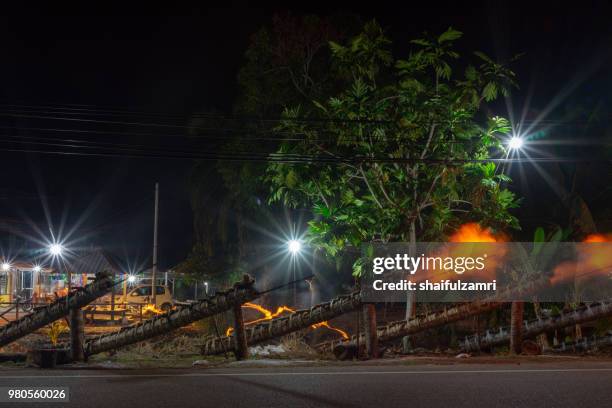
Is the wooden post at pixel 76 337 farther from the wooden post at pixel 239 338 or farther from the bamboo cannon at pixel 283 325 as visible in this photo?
the wooden post at pixel 239 338

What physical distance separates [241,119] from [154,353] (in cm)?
960

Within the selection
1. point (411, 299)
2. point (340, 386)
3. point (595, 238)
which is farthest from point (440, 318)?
point (595, 238)

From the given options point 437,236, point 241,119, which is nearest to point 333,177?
point 437,236

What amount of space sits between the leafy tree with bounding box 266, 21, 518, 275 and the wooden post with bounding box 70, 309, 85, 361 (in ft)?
20.1

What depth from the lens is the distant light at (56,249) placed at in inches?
1334

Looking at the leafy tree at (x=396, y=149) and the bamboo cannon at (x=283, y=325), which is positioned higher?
the leafy tree at (x=396, y=149)

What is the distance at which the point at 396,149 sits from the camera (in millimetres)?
17219

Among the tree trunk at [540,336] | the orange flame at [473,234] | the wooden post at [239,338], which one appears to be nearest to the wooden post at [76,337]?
the wooden post at [239,338]

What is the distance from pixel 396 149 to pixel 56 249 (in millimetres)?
23519

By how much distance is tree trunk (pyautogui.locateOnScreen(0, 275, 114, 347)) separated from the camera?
14.7m

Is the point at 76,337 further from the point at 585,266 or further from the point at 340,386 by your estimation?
the point at 585,266

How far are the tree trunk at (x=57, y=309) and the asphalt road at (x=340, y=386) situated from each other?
2.54 metres

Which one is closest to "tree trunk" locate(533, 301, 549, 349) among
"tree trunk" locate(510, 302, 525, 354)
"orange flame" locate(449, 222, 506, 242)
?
"tree trunk" locate(510, 302, 525, 354)

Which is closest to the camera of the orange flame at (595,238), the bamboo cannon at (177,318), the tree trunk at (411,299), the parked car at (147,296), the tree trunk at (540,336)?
the bamboo cannon at (177,318)
